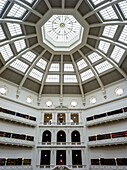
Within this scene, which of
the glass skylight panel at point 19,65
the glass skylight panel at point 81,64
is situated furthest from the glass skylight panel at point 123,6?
the glass skylight panel at point 19,65

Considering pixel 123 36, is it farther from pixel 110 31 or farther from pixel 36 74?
pixel 36 74

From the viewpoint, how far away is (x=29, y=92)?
3166 centimetres

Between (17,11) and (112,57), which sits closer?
(17,11)

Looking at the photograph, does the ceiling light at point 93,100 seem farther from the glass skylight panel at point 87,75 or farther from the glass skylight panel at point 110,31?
the glass skylight panel at point 110,31

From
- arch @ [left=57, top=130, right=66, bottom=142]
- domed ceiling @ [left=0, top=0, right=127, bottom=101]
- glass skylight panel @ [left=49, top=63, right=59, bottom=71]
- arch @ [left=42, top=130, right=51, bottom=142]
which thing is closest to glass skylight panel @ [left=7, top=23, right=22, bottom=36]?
domed ceiling @ [left=0, top=0, right=127, bottom=101]

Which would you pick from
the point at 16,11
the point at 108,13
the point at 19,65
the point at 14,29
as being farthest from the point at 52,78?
the point at 108,13

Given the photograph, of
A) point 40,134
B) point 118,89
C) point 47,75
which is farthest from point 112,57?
point 40,134

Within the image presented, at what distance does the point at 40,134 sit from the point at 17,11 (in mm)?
22730

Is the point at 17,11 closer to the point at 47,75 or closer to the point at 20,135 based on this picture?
the point at 47,75

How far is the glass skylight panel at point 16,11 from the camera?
1942cm

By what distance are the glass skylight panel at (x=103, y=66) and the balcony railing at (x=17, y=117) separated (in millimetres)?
17311

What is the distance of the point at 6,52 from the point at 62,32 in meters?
11.3

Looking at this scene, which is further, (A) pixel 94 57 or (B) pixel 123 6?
(A) pixel 94 57

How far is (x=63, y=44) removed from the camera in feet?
94.8
